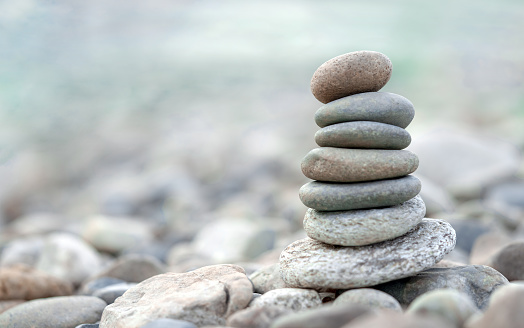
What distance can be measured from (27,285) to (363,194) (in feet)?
10.9

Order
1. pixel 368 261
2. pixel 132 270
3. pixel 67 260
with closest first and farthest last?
pixel 368 261 < pixel 132 270 < pixel 67 260

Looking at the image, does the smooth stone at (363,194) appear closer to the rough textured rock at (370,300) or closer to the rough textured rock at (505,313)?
the rough textured rock at (370,300)

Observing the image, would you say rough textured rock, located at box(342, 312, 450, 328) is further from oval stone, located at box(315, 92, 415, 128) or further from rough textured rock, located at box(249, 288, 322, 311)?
oval stone, located at box(315, 92, 415, 128)

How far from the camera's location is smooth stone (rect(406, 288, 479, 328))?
2.35 metres

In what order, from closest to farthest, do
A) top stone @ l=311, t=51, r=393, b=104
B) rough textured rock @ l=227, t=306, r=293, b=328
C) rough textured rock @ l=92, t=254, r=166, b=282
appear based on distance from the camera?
rough textured rock @ l=227, t=306, r=293, b=328, top stone @ l=311, t=51, r=393, b=104, rough textured rock @ l=92, t=254, r=166, b=282

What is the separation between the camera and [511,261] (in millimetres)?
3959

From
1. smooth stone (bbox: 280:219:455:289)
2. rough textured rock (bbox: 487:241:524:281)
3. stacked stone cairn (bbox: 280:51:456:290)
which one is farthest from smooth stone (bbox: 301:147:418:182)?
rough textured rock (bbox: 487:241:524:281)

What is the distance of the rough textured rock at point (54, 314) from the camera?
11.8ft

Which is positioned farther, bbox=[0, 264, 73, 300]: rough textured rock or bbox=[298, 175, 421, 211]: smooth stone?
bbox=[0, 264, 73, 300]: rough textured rock

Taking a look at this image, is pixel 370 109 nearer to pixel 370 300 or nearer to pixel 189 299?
pixel 370 300

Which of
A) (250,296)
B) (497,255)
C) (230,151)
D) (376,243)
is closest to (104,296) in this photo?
(250,296)

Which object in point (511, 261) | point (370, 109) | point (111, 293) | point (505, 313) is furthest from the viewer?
point (111, 293)

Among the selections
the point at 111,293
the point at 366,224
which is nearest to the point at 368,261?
the point at 366,224

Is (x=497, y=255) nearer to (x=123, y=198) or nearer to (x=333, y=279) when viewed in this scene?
(x=333, y=279)
